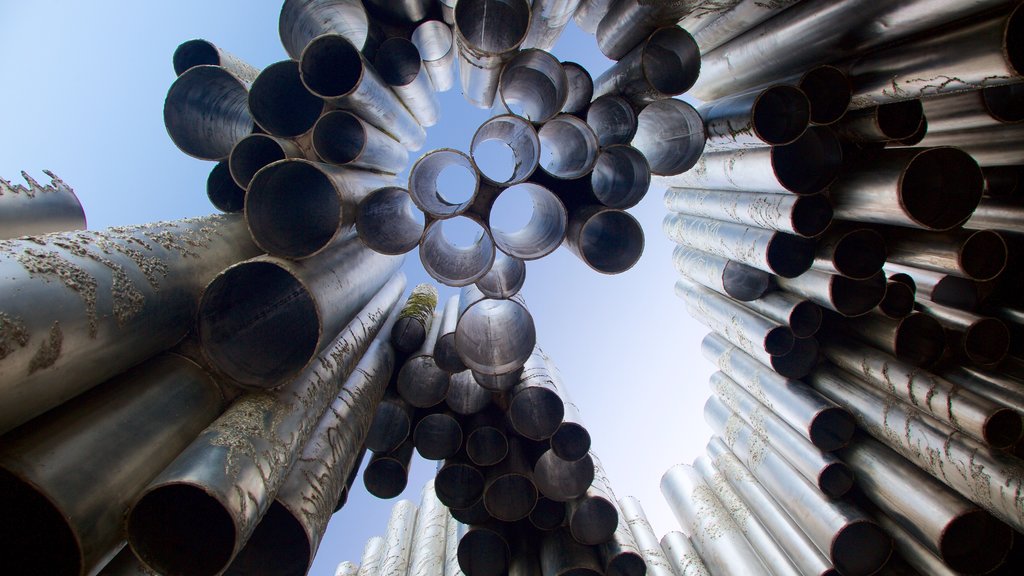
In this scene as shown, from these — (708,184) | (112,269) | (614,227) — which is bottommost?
(112,269)

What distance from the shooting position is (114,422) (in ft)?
7.86

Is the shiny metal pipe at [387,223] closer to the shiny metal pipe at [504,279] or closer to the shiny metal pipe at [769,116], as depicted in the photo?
the shiny metal pipe at [504,279]

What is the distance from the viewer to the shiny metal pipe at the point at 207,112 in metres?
3.96

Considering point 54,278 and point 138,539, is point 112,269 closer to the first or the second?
point 54,278

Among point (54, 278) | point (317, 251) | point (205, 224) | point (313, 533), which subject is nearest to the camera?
point (54, 278)

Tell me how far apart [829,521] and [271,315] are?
559 centimetres

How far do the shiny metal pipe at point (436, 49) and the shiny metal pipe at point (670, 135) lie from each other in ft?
7.49

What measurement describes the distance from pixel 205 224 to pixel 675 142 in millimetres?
3953

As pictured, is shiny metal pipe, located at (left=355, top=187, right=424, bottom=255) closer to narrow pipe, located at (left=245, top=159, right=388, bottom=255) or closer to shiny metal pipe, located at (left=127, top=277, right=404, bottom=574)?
narrow pipe, located at (left=245, top=159, right=388, bottom=255)

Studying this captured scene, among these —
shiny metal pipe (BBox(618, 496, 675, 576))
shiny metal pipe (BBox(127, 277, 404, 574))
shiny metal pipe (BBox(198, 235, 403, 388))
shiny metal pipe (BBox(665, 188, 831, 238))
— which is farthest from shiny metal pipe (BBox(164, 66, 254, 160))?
shiny metal pipe (BBox(618, 496, 675, 576))

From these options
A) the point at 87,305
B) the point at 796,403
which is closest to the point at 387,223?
the point at 87,305

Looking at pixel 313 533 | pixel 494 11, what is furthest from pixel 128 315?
pixel 494 11

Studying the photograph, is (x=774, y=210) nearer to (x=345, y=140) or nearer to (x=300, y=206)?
(x=345, y=140)

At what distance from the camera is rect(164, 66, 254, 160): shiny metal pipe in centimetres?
396
